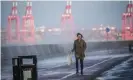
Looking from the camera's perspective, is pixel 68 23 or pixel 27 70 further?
pixel 68 23

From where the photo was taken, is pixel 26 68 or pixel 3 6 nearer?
pixel 26 68

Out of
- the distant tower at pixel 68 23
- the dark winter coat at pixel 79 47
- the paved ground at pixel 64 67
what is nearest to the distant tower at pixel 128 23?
the paved ground at pixel 64 67

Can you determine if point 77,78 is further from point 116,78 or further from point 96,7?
point 96,7

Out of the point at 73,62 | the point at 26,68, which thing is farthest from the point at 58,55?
the point at 26,68

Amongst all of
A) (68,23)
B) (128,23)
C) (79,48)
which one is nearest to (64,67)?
(79,48)

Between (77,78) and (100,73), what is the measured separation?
467 millimetres

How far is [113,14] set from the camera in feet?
18.5

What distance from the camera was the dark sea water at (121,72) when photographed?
5.43 m

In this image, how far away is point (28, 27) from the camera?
219 inches

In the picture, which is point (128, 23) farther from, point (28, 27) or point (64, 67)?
point (28, 27)

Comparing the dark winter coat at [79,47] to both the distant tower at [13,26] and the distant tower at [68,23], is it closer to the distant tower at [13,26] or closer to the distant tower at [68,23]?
the distant tower at [68,23]

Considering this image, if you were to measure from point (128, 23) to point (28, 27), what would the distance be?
76.7 inches

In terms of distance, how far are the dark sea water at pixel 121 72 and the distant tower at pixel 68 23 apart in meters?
1.02

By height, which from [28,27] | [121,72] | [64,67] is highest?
[28,27]
